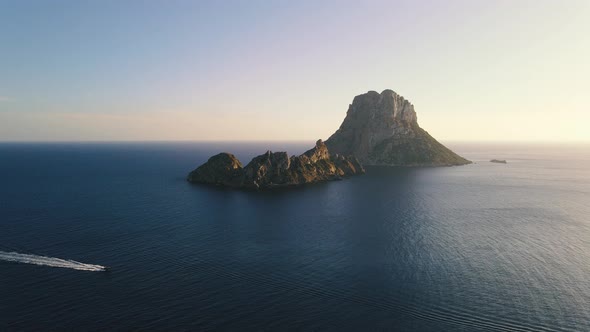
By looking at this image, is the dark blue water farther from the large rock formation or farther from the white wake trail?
the large rock formation

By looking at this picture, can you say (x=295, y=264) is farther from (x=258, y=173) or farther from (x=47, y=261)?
(x=258, y=173)

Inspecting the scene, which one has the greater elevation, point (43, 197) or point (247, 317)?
point (43, 197)

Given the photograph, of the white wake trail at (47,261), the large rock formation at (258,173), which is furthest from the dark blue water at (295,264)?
the large rock formation at (258,173)

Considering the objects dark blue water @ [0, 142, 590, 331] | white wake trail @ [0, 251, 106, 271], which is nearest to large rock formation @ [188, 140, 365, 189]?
dark blue water @ [0, 142, 590, 331]

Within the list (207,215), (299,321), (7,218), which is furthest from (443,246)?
(7,218)

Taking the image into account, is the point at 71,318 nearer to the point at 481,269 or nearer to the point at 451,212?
the point at 481,269

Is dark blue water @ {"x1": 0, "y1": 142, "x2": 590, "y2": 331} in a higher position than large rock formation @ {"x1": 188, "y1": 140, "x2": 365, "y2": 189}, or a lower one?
lower
